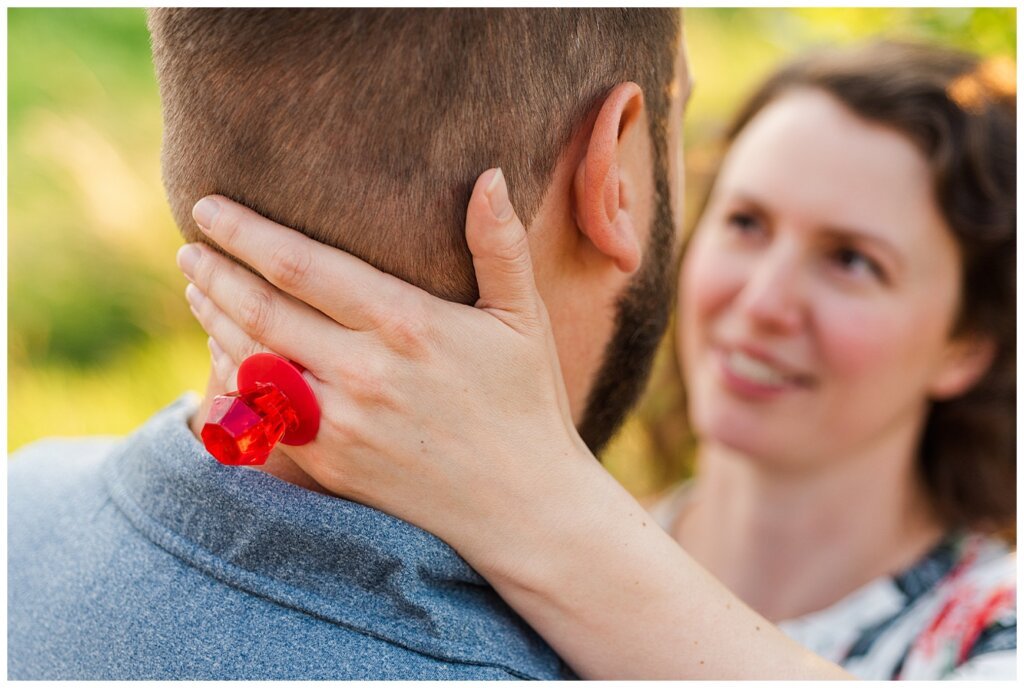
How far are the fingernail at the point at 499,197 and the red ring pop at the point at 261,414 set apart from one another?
30 centimetres

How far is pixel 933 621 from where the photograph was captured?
7.07 feet

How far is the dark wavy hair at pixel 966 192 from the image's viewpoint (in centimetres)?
231

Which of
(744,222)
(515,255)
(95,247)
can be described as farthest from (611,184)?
(95,247)

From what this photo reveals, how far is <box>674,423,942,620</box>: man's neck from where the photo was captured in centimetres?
248

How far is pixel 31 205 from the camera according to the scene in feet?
14.9

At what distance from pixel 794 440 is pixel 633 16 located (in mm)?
1491

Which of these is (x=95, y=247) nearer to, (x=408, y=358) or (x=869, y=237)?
(x=869, y=237)

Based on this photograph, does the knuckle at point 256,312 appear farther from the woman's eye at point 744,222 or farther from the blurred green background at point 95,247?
the blurred green background at point 95,247

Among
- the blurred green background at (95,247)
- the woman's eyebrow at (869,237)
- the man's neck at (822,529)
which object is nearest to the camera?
the woman's eyebrow at (869,237)

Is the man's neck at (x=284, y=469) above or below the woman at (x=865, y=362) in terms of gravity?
above

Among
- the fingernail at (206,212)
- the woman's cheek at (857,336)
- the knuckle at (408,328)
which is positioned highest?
the fingernail at (206,212)

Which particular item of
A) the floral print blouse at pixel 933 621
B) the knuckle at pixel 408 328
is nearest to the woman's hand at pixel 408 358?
the knuckle at pixel 408 328

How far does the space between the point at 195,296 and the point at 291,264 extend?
8.3 inches

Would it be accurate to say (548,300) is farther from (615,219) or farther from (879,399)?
(879,399)
